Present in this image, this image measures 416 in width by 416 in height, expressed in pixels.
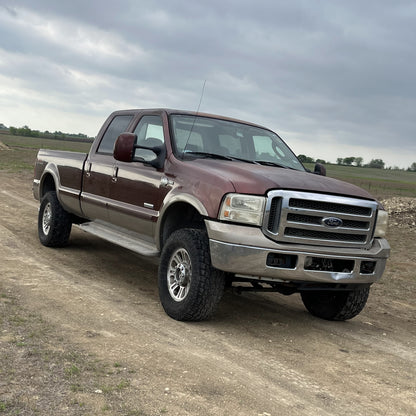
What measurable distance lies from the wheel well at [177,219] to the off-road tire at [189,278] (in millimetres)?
265

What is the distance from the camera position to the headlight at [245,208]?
195 inches

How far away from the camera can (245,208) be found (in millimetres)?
4961

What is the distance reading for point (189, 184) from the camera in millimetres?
5465

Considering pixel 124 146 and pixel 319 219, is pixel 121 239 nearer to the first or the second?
pixel 124 146

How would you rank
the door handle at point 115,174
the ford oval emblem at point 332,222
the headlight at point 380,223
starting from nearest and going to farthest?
the ford oval emblem at point 332,222
the headlight at point 380,223
the door handle at point 115,174

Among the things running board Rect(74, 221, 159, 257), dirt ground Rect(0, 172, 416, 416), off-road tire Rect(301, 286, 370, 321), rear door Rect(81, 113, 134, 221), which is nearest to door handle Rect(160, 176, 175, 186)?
running board Rect(74, 221, 159, 257)

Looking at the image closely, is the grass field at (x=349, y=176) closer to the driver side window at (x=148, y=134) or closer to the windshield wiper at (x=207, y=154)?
the driver side window at (x=148, y=134)

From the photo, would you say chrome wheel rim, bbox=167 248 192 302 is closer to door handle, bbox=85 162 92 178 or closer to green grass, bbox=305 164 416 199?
door handle, bbox=85 162 92 178

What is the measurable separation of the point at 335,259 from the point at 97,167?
133 inches

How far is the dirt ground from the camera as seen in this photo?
3.58 meters

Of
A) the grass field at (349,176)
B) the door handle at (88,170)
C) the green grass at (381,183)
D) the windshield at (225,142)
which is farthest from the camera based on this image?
the green grass at (381,183)

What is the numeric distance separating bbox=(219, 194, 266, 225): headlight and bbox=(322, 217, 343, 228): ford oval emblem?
604mm

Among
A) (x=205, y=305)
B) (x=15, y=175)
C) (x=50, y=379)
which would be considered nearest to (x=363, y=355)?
(x=205, y=305)

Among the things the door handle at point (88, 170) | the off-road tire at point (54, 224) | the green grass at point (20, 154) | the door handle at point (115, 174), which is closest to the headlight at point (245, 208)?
the door handle at point (115, 174)
